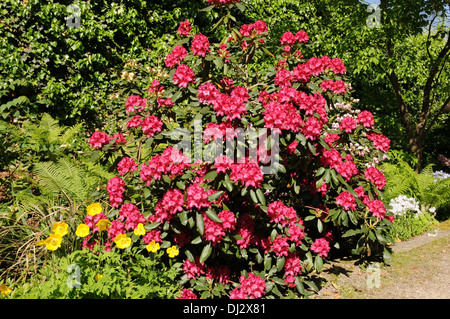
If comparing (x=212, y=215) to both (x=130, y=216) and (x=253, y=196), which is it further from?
(x=130, y=216)

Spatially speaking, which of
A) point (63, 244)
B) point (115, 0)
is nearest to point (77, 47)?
point (115, 0)

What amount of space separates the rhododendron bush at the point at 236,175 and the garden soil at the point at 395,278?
175 millimetres

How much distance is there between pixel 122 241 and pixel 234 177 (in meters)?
0.87

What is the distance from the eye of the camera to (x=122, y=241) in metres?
2.36

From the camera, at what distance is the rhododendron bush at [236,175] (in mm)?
2418

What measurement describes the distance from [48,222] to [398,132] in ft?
21.7

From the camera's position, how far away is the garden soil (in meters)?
2.76

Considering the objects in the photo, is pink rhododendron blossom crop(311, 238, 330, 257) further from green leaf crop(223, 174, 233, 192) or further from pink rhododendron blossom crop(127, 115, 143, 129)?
pink rhododendron blossom crop(127, 115, 143, 129)

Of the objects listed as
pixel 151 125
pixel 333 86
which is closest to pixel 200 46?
pixel 151 125

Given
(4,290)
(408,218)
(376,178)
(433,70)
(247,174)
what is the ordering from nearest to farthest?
(4,290) → (247,174) → (376,178) → (408,218) → (433,70)

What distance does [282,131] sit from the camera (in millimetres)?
2582

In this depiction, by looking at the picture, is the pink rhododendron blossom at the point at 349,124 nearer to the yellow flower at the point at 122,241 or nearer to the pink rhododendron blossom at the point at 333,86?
the pink rhododendron blossom at the point at 333,86

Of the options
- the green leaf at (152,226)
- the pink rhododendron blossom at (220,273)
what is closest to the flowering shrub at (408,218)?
the pink rhododendron blossom at (220,273)

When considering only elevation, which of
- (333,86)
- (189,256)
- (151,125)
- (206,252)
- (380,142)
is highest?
(333,86)
